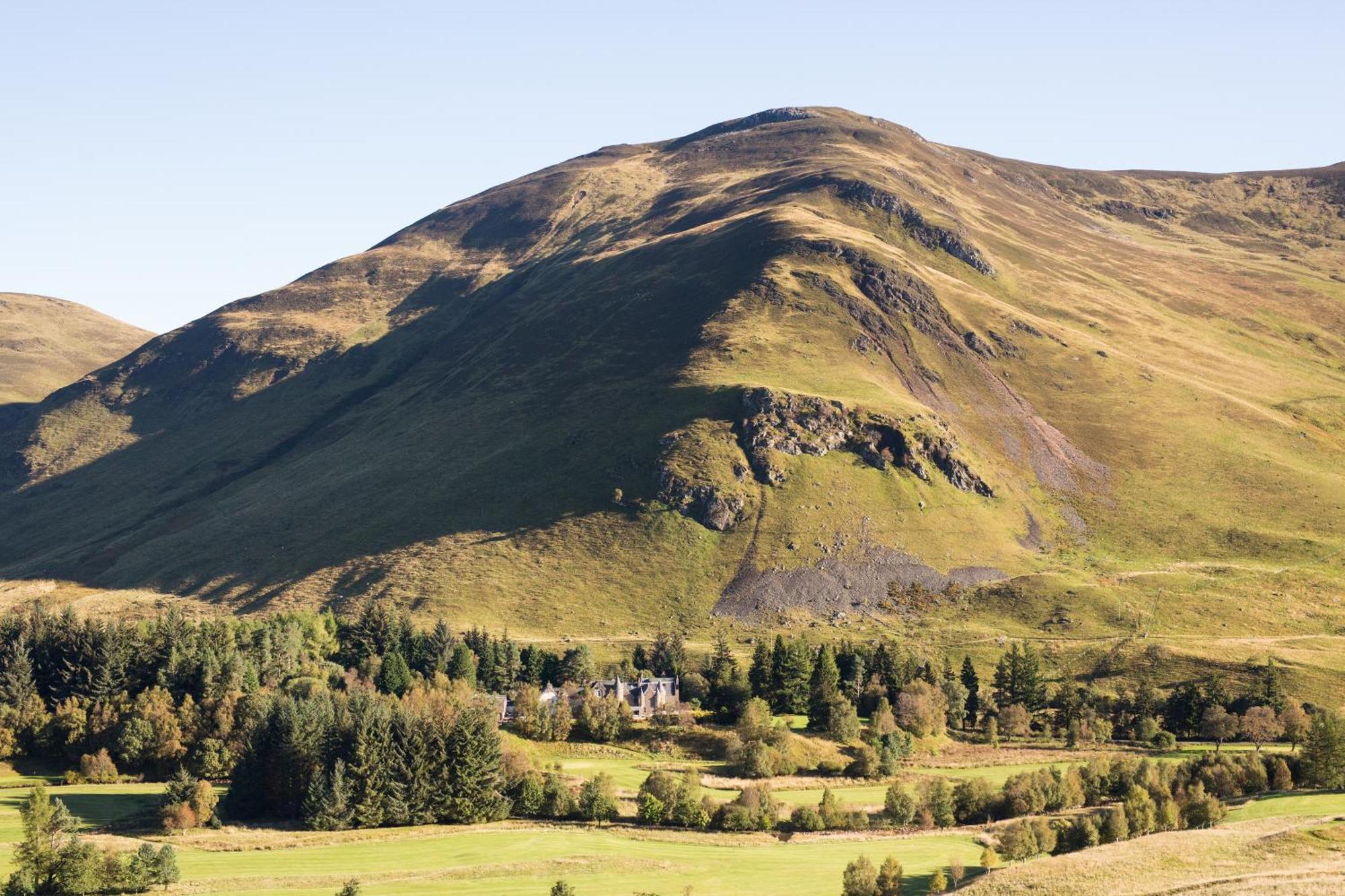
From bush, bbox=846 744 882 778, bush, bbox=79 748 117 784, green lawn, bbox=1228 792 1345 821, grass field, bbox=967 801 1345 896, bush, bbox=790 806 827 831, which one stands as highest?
grass field, bbox=967 801 1345 896

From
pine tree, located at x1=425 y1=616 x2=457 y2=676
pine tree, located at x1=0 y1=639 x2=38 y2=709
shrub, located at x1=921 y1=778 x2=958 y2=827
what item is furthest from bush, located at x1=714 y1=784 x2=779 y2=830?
pine tree, located at x1=0 y1=639 x2=38 y2=709

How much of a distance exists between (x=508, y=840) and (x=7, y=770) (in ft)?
192

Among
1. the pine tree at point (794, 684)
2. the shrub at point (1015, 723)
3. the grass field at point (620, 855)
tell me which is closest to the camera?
the grass field at point (620, 855)

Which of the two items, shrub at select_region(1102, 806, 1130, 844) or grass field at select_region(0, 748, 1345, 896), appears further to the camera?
shrub at select_region(1102, 806, 1130, 844)

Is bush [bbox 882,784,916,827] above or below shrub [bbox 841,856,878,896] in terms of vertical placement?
below

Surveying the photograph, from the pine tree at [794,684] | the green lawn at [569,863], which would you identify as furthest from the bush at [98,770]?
the pine tree at [794,684]

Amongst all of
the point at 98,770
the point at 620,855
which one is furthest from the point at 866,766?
the point at 98,770

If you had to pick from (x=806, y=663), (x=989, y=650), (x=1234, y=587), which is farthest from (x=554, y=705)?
(x=1234, y=587)

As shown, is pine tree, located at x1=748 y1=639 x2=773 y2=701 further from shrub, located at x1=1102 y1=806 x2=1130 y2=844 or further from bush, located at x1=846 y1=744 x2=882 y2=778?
shrub, located at x1=1102 y1=806 x2=1130 y2=844

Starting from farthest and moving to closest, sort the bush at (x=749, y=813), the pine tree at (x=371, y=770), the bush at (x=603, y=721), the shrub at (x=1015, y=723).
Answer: the shrub at (x=1015, y=723)
the bush at (x=603, y=721)
the pine tree at (x=371, y=770)
the bush at (x=749, y=813)

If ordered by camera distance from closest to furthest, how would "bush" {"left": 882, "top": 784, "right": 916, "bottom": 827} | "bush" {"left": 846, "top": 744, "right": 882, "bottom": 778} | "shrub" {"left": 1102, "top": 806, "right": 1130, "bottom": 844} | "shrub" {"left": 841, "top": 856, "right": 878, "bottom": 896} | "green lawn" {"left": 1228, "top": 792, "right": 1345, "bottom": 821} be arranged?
"shrub" {"left": 841, "top": 856, "right": 878, "bottom": 896}, "shrub" {"left": 1102, "top": 806, "right": 1130, "bottom": 844}, "green lawn" {"left": 1228, "top": 792, "right": 1345, "bottom": 821}, "bush" {"left": 882, "top": 784, "right": 916, "bottom": 827}, "bush" {"left": 846, "top": 744, "right": 882, "bottom": 778}

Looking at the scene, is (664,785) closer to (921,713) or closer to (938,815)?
(938,815)

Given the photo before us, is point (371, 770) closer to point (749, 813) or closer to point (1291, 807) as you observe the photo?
point (749, 813)

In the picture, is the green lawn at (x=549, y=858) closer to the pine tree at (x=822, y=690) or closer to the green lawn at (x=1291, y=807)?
the green lawn at (x=1291, y=807)
